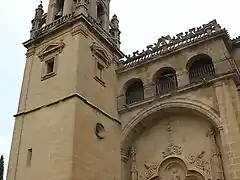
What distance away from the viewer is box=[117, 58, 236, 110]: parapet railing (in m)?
12.8

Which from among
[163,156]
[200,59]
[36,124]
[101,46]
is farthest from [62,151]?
[200,59]

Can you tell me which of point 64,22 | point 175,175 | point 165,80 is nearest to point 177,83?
point 165,80

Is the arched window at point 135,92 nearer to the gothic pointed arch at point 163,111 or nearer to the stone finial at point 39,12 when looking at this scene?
the gothic pointed arch at point 163,111

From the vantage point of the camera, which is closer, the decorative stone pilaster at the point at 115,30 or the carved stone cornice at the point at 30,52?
the carved stone cornice at the point at 30,52

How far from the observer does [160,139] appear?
13.9m

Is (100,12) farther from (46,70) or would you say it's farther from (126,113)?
(126,113)

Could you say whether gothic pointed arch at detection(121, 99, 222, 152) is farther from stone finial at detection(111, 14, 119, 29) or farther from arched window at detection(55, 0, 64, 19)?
arched window at detection(55, 0, 64, 19)

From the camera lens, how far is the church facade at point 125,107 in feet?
39.0

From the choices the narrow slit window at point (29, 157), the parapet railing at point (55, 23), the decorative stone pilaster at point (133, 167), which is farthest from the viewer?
the parapet railing at point (55, 23)

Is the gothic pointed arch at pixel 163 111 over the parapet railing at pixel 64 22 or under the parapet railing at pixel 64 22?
under

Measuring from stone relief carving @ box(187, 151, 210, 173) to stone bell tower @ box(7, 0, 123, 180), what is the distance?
119 inches

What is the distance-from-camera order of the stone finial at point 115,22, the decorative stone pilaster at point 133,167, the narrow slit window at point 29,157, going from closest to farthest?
the narrow slit window at point 29,157 → the decorative stone pilaster at point 133,167 → the stone finial at point 115,22

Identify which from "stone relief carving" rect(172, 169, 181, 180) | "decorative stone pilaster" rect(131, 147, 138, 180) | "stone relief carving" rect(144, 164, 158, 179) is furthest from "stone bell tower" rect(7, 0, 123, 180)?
"stone relief carving" rect(172, 169, 181, 180)

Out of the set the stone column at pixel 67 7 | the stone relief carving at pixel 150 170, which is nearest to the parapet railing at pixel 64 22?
the stone column at pixel 67 7
